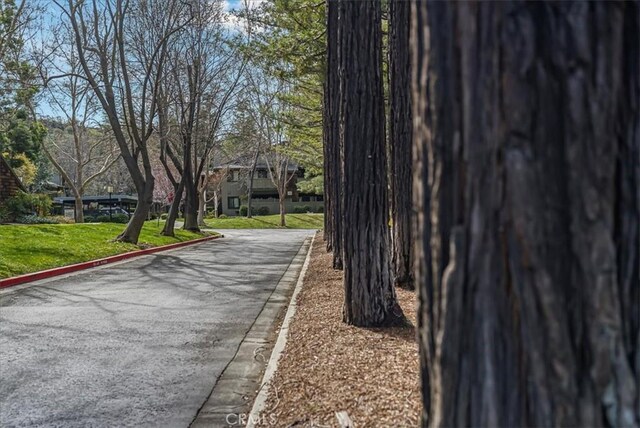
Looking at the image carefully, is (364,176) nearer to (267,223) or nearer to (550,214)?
(550,214)

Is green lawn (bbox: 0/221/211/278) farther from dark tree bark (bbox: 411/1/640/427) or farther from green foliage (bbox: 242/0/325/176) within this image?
dark tree bark (bbox: 411/1/640/427)

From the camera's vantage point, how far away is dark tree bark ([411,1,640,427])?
1514 millimetres

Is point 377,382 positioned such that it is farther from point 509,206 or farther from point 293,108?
point 293,108

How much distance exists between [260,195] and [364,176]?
5999 centimetres

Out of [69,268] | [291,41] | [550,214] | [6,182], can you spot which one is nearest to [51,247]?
[69,268]

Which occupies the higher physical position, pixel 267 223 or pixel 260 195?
pixel 260 195

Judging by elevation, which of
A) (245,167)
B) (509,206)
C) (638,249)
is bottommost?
(638,249)

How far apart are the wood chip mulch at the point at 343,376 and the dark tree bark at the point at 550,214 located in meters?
2.02

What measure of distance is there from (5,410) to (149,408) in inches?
43.7

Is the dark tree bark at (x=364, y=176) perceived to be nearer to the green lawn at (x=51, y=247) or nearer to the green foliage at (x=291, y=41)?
the green foliage at (x=291, y=41)

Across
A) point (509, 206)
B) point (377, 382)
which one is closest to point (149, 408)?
point (377, 382)

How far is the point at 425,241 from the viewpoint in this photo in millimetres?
1827

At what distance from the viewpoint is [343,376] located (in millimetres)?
4484

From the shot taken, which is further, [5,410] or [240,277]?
[240,277]
